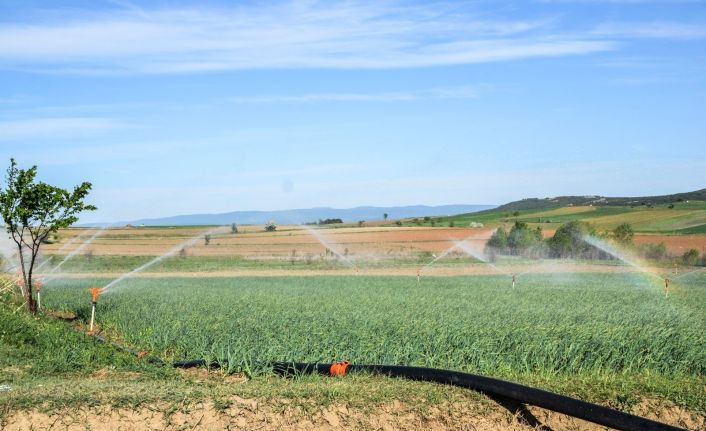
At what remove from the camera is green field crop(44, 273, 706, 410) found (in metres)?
11.8

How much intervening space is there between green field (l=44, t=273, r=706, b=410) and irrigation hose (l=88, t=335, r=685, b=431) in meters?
0.71

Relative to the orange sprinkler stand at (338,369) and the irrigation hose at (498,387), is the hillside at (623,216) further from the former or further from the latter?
the orange sprinkler stand at (338,369)

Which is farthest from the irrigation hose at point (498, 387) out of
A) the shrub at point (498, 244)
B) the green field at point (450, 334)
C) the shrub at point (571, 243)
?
the shrub at point (498, 244)

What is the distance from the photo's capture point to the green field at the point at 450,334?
11773 mm

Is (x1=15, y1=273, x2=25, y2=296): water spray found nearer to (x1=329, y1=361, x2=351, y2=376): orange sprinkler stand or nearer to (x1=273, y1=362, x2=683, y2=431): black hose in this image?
(x1=273, y1=362, x2=683, y2=431): black hose

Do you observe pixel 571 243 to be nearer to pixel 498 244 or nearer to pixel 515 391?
pixel 498 244

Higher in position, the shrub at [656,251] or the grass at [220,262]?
the grass at [220,262]

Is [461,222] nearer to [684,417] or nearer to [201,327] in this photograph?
[201,327]

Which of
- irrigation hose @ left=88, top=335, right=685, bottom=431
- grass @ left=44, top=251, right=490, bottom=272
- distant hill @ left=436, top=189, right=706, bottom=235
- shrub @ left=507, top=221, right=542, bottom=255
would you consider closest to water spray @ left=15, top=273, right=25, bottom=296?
irrigation hose @ left=88, top=335, right=685, bottom=431

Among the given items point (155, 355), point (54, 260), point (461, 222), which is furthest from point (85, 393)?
point (461, 222)

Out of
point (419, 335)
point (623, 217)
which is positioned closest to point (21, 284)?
point (419, 335)

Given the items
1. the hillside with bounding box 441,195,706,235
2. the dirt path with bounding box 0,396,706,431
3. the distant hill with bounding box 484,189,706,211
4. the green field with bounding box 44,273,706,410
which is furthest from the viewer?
the distant hill with bounding box 484,189,706,211

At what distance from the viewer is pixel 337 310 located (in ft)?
67.9

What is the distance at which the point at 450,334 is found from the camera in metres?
Result: 14.0
